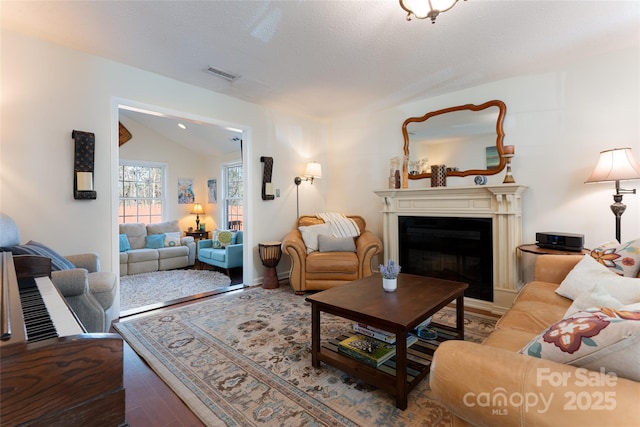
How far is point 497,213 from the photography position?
319 centimetres

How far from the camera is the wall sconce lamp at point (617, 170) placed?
98.5 inches

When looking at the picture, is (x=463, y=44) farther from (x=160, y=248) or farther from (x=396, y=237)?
(x=160, y=248)

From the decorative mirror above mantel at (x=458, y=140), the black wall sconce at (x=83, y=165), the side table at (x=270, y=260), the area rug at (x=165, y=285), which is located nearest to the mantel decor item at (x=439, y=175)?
the decorative mirror above mantel at (x=458, y=140)

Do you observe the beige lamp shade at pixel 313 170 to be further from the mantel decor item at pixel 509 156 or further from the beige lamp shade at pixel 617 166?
the beige lamp shade at pixel 617 166

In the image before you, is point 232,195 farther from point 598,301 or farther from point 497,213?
point 598,301

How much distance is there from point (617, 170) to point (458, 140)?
154cm

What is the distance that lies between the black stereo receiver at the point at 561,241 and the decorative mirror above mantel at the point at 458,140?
0.93 metres

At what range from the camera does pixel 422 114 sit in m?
4.03

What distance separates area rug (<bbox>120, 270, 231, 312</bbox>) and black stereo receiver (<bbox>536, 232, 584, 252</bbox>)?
3819mm

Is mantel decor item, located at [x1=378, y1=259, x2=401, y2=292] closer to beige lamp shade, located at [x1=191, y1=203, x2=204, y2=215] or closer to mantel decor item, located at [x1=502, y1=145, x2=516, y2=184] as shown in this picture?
mantel decor item, located at [x1=502, y1=145, x2=516, y2=184]

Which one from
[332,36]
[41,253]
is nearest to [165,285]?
[41,253]

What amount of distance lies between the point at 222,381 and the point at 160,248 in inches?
168

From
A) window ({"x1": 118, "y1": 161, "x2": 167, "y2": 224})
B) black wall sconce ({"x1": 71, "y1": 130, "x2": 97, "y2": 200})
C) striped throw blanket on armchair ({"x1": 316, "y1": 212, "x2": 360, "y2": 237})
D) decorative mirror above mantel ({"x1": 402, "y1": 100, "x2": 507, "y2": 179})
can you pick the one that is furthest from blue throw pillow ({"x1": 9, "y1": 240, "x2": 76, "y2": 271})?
window ({"x1": 118, "y1": 161, "x2": 167, "y2": 224})

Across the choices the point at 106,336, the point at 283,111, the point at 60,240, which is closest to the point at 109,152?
the point at 60,240
